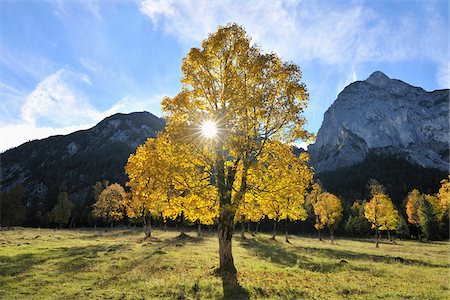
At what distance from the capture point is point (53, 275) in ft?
55.9

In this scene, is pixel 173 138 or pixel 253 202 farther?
pixel 253 202

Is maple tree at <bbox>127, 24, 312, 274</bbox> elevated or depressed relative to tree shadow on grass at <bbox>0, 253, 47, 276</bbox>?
elevated

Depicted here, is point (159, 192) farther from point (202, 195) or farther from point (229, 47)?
point (229, 47)

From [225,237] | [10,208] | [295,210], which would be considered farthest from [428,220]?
[10,208]

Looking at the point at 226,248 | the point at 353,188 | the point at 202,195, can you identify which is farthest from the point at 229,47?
the point at 353,188

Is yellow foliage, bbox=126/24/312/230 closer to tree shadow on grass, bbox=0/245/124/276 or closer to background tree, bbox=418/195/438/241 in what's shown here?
tree shadow on grass, bbox=0/245/124/276

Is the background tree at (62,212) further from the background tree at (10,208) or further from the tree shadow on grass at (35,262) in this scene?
the tree shadow on grass at (35,262)

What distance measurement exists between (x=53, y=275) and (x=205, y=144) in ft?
40.6

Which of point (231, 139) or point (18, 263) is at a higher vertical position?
point (231, 139)

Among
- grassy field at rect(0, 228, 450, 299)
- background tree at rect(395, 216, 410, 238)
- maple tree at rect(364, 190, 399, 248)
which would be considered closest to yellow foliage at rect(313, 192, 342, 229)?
maple tree at rect(364, 190, 399, 248)

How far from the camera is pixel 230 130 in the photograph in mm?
16734

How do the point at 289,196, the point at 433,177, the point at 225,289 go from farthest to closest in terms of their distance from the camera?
the point at 433,177 < the point at 289,196 < the point at 225,289

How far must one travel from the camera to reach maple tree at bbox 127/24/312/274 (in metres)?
16.5

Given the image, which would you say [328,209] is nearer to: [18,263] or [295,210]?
[295,210]
